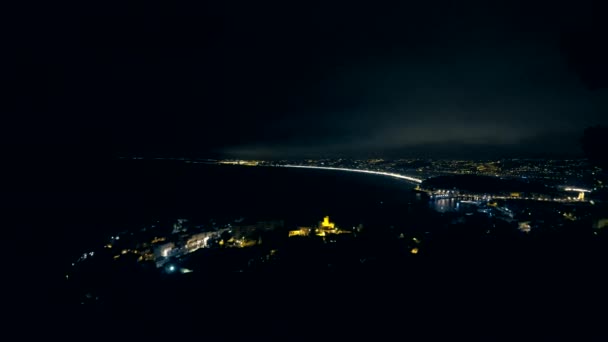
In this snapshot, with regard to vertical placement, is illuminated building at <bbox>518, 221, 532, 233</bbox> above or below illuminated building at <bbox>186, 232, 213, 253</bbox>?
above

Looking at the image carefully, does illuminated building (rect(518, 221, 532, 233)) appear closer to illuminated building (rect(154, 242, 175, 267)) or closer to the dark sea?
the dark sea

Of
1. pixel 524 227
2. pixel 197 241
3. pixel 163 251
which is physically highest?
pixel 524 227

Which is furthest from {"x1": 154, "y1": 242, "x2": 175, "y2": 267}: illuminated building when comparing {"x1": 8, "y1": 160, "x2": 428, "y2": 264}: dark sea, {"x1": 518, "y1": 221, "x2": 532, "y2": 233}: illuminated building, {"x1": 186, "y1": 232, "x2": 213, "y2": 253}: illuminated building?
{"x1": 518, "y1": 221, "x2": 532, "y2": 233}: illuminated building

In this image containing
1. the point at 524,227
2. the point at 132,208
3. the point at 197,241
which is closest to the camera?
the point at 524,227

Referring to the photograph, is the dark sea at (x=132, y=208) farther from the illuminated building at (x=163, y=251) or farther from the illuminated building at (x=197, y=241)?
the illuminated building at (x=197, y=241)

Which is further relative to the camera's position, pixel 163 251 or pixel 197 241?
pixel 197 241

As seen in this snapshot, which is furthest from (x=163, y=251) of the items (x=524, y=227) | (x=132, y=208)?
(x=132, y=208)

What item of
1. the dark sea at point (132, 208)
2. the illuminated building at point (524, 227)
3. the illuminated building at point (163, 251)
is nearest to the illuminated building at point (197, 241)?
the illuminated building at point (163, 251)

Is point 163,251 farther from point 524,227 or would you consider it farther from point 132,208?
point 132,208

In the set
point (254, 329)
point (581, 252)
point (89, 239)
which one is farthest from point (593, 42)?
point (89, 239)

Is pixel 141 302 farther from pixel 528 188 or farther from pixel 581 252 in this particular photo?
pixel 528 188

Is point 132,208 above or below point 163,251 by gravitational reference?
below
